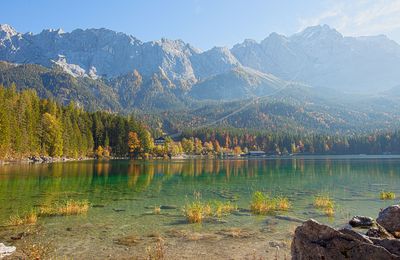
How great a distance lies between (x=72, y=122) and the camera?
16888 cm

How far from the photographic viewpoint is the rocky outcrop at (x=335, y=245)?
35.0ft

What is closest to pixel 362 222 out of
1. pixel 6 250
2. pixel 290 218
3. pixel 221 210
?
pixel 290 218

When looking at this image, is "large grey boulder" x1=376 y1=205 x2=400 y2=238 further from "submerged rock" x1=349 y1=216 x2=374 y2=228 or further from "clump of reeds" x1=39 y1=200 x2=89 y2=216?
"clump of reeds" x1=39 y1=200 x2=89 y2=216

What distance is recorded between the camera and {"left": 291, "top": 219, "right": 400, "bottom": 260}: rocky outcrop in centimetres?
1067

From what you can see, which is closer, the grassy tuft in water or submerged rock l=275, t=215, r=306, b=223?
the grassy tuft in water

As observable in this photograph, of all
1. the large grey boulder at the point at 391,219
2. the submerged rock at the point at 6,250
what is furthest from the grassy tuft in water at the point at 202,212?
the large grey boulder at the point at 391,219

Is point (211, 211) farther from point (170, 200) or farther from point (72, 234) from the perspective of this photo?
point (72, 234)

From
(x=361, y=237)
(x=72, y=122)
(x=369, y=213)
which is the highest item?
(x=72, y=122)

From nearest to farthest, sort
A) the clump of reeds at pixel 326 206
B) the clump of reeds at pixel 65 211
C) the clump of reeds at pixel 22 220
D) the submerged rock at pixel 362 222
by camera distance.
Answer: the submerged rock at pixel 362 222 → the clump of reeds at pixel 22 220 → the clump of reeds at pixel 65 211 → the clump of reeds at pixel 326 206

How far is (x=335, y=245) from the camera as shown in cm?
1120

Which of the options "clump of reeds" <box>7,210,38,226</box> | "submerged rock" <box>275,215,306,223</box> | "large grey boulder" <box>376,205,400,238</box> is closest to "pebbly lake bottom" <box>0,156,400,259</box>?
"submerged rock" <box>275,215,306,223</box>

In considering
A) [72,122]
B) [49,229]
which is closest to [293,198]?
[49,229]

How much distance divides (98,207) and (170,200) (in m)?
9.30

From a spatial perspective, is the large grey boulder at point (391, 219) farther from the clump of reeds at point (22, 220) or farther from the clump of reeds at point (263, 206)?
the clump of reeds at point (22, 220)
